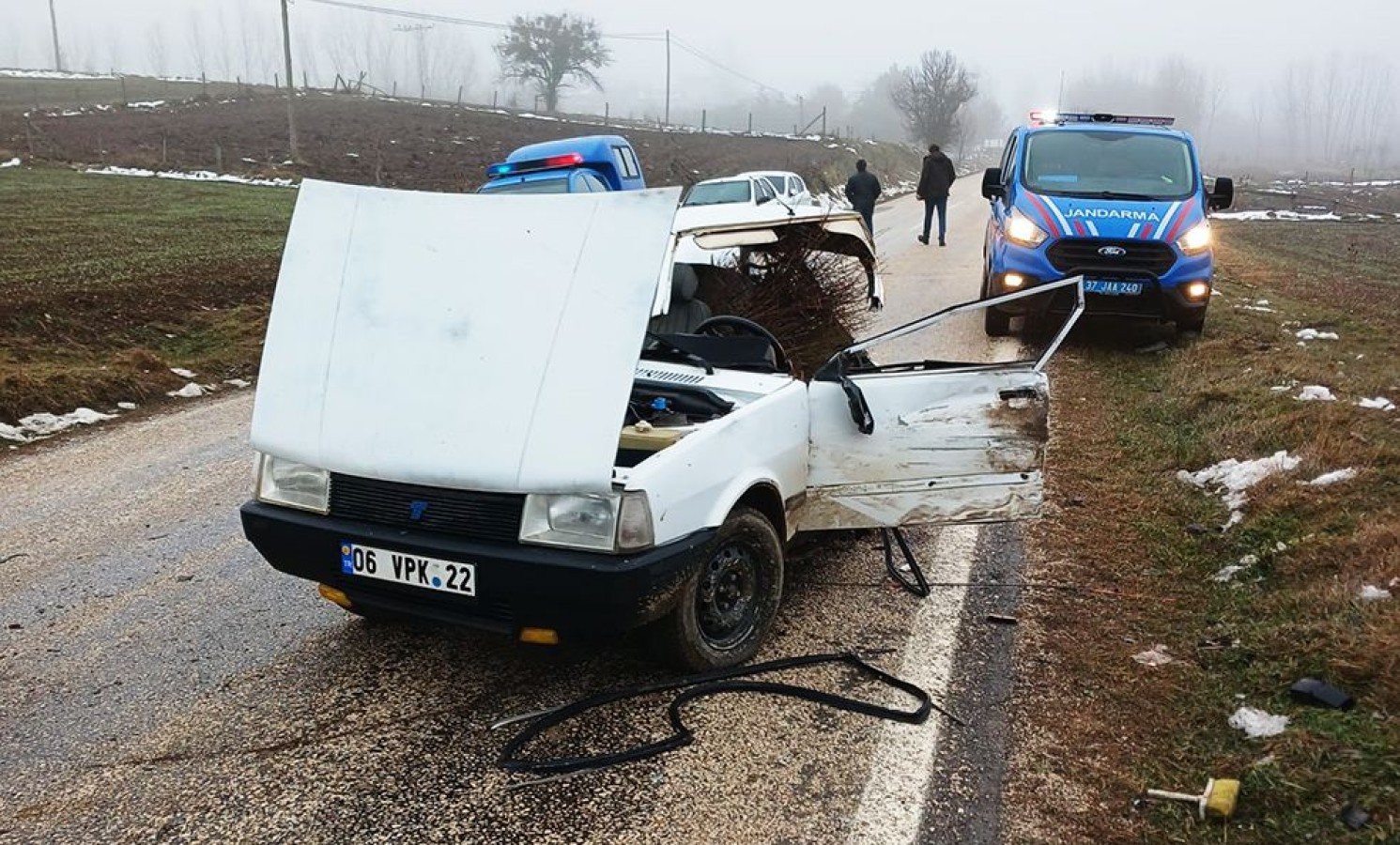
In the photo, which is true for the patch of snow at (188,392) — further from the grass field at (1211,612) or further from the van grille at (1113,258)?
the van grille at (1113,258)

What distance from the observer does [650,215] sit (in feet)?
10.8

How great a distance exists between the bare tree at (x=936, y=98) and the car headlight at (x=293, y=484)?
57.6 m

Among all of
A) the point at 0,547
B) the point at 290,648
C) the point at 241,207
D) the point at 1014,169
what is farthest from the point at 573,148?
the point at 241,207

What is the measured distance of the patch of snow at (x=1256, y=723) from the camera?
324cm

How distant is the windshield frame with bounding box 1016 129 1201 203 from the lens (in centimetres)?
936

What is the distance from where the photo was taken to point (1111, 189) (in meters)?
9.55

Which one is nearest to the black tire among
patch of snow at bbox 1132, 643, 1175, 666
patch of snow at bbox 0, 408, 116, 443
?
patch of snow at bbox 1132, 643, 1175, 666

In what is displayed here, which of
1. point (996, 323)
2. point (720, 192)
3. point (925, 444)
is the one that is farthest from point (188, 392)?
point (720, 192)

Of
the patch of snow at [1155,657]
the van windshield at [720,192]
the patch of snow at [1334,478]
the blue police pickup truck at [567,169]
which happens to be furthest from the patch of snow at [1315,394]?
the van windshield at [720,192]

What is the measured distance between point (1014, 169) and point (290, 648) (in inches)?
335

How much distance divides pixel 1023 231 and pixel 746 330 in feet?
17.8

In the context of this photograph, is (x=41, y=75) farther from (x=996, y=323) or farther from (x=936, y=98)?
(x=996, y=323)

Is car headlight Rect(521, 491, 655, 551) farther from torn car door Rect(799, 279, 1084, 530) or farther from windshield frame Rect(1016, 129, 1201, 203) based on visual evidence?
windshield frame Rect(1016, 129, 1201, 203)

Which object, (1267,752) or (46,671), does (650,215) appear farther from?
(46,671)
